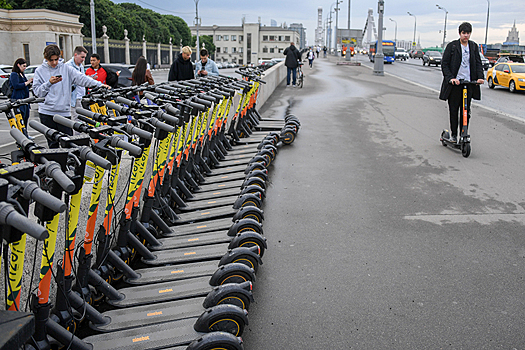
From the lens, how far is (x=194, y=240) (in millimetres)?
4582

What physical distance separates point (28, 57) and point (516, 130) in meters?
40.2

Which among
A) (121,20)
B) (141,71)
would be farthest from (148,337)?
(121,20)

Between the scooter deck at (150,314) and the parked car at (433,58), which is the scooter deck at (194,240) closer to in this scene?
the scooter deck at (150,314)

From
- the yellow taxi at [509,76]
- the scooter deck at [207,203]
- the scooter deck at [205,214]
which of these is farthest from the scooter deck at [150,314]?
the yellow taxi at [509,76]

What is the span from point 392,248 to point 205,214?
6.64ft

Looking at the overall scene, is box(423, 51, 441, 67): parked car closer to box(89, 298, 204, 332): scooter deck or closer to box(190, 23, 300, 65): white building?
box(89, 298, 204, 332): scooter deck

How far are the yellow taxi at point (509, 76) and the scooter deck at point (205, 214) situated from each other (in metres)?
21.1

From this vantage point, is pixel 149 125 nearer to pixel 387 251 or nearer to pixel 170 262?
pixel 170 262

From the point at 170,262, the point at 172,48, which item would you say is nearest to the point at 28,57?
the point at 172,48

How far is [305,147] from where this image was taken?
9055mm

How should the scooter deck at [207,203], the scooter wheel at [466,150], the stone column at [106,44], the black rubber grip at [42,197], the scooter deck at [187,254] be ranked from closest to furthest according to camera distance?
1. the black rubber grip at [42,197]
2. the scooter deck at [187,254]
3. the scooter deck at [207,203]
4. the scooter wheel at [466,150]
5. the stone column at [106,44]

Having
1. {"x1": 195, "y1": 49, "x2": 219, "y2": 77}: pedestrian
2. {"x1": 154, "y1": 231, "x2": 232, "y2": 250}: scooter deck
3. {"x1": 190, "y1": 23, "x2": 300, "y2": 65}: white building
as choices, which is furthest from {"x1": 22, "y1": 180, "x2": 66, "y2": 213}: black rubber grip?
{"x1": 190, "y1": 23, "x2": 300, "y2": 65}: white building

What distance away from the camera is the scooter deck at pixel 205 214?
17.1ft

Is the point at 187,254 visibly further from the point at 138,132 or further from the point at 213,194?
the point at 213,194
